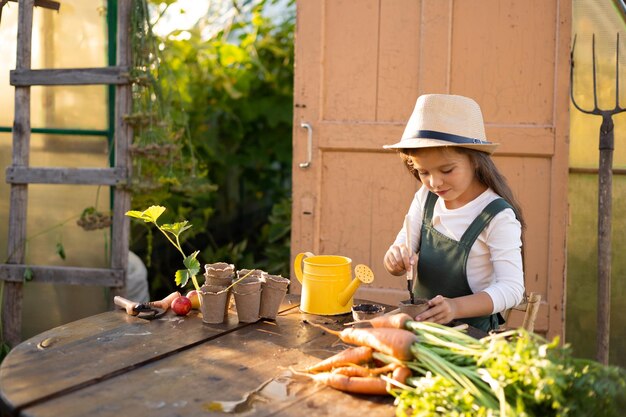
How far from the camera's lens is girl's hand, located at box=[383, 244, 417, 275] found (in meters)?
2.50

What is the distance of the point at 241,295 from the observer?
2363 mm

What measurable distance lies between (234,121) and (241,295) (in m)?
3.73

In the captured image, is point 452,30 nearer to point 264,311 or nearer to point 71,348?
point 264,311

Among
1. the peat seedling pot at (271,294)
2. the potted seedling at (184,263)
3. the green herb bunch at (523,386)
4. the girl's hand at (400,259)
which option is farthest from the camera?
the girl's hand at (400,259)

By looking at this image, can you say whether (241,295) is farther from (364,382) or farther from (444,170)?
(444,170)

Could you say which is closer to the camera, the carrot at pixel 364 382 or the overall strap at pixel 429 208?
the carrot at pixel 364 382

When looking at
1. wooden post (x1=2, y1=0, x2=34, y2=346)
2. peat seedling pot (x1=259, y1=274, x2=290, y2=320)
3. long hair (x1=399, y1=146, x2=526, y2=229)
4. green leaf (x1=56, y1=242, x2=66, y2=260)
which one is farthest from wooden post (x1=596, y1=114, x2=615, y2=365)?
wooden post (x1=2, y1=0, x2=34, y2=346)

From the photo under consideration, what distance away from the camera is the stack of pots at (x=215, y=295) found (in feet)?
7.74

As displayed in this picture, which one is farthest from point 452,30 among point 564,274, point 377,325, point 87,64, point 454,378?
point 454,378

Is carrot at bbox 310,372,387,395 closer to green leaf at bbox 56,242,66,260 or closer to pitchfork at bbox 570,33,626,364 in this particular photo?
pitchfork at bbox 570,33,626,364

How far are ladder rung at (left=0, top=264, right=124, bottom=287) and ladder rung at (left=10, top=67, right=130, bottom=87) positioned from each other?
1.04m

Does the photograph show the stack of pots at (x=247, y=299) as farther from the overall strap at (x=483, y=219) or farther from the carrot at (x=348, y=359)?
the overall strap at (x=483, y=219)

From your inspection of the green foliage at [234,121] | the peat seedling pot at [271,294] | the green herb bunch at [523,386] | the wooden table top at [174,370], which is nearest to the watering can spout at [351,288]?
the wooden table top at [174,370]

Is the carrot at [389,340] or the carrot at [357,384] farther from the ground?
the carrot at [389,340]
